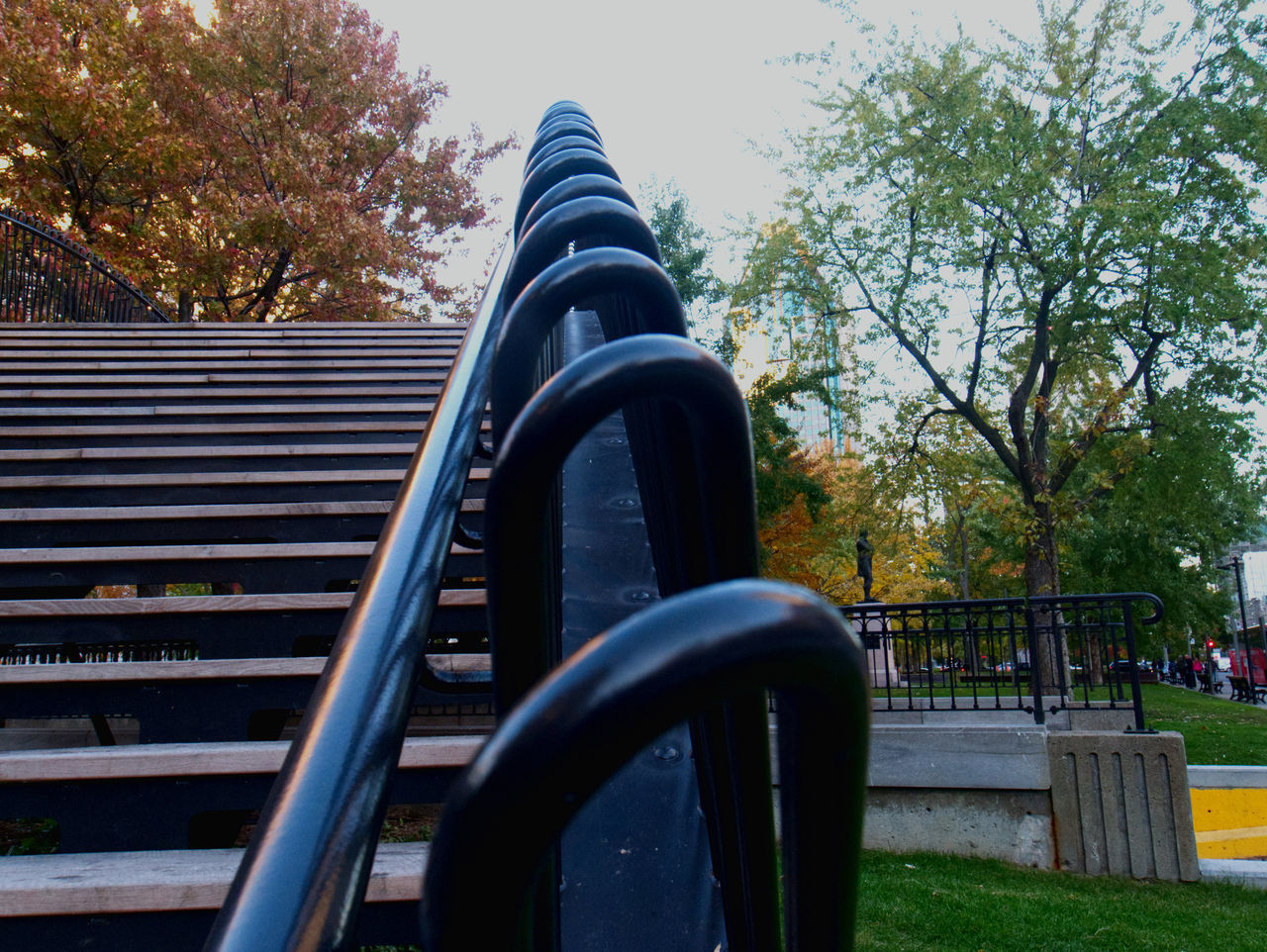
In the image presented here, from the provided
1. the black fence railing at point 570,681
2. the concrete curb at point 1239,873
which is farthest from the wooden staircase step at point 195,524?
the concrete curb at point 1239,873

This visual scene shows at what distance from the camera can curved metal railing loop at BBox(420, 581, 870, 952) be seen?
0.34 metres

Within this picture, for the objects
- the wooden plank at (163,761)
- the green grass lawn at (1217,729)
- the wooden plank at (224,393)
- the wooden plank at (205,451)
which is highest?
the wooden plank at (224,393)

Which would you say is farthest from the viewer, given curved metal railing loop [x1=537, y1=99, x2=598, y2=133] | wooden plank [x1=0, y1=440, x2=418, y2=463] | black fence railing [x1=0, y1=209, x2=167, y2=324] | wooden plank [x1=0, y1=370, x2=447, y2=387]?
black fence railing [x1=0, y1=209, x2=167, y2=324]

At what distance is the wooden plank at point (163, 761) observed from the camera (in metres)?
2.12

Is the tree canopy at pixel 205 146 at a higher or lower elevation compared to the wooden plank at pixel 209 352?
higher

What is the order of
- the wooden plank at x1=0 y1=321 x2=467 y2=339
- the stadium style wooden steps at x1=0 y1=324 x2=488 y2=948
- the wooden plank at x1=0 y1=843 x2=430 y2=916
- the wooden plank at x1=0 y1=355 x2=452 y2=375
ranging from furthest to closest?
the wooden plank at x1=0 y1=321 x2=467 y2=339
the wooden plank at x1=0 y1=355 x2=452 y2=375
the stadium style wooden steps at x1=0 y1=324 x2=488 y2=948
the wooden plank at x1=0 y1=843 x2=430 y2=916

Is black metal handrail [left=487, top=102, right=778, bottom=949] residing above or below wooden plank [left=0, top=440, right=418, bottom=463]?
below

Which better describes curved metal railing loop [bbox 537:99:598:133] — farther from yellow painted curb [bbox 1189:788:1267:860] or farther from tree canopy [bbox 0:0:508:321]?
tree canopy [bbox 0:0:508:321]

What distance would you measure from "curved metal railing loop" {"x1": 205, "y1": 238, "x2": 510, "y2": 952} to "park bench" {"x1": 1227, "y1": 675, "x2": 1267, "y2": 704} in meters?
32.1

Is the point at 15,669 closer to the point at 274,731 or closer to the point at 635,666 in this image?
the point at 274,731

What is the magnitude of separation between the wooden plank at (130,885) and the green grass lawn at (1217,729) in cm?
785

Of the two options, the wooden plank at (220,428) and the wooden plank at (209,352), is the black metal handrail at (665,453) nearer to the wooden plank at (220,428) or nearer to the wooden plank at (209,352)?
the wooden plank at (220,428)

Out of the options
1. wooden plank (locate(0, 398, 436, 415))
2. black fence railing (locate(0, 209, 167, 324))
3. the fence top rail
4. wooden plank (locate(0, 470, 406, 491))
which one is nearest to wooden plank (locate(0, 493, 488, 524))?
wooden plank (locate(0, 470, 406, 491))

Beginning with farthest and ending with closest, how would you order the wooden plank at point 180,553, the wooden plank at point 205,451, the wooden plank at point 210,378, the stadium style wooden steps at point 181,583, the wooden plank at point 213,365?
the wooden plank at point 213,365 → the wooden plank at point 210,378 → the wooden plank at point 205,451 → the wooden plank at point 180,553 → the stadium style wooden steps at point 181,583
